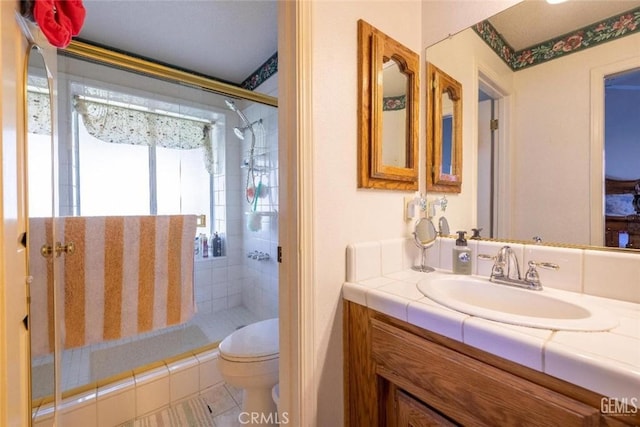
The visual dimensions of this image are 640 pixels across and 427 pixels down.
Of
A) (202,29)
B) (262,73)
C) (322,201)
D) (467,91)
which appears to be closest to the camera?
(322,201)

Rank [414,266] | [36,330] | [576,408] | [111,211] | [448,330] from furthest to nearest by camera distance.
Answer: [111,211], [414,266], [36,330], [448,330], [576,408]

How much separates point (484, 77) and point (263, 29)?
1.49 meters

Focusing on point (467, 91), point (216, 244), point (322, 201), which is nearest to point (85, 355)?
point (216, 244)

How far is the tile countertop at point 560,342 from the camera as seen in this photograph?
0.43m

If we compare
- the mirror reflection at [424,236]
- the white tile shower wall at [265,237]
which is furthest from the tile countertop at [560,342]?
the white tile shower wall at [265,237]

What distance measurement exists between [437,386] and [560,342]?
0.29 metres

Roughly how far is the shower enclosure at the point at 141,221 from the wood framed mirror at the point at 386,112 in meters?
1.03

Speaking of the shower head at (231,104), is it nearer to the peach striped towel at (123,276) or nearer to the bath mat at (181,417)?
the peach striped towel at (123,276)

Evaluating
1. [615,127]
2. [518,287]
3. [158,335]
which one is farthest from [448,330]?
[158,335]

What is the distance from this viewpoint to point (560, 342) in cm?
50

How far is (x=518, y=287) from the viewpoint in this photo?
867mm

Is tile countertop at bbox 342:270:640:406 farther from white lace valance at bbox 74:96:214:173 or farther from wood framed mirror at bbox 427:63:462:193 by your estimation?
white lace valance at bbox 74:96:214:173

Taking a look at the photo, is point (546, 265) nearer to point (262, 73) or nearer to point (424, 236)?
point (424, 236)

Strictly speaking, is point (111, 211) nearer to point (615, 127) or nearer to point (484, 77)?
point (484, 77)
